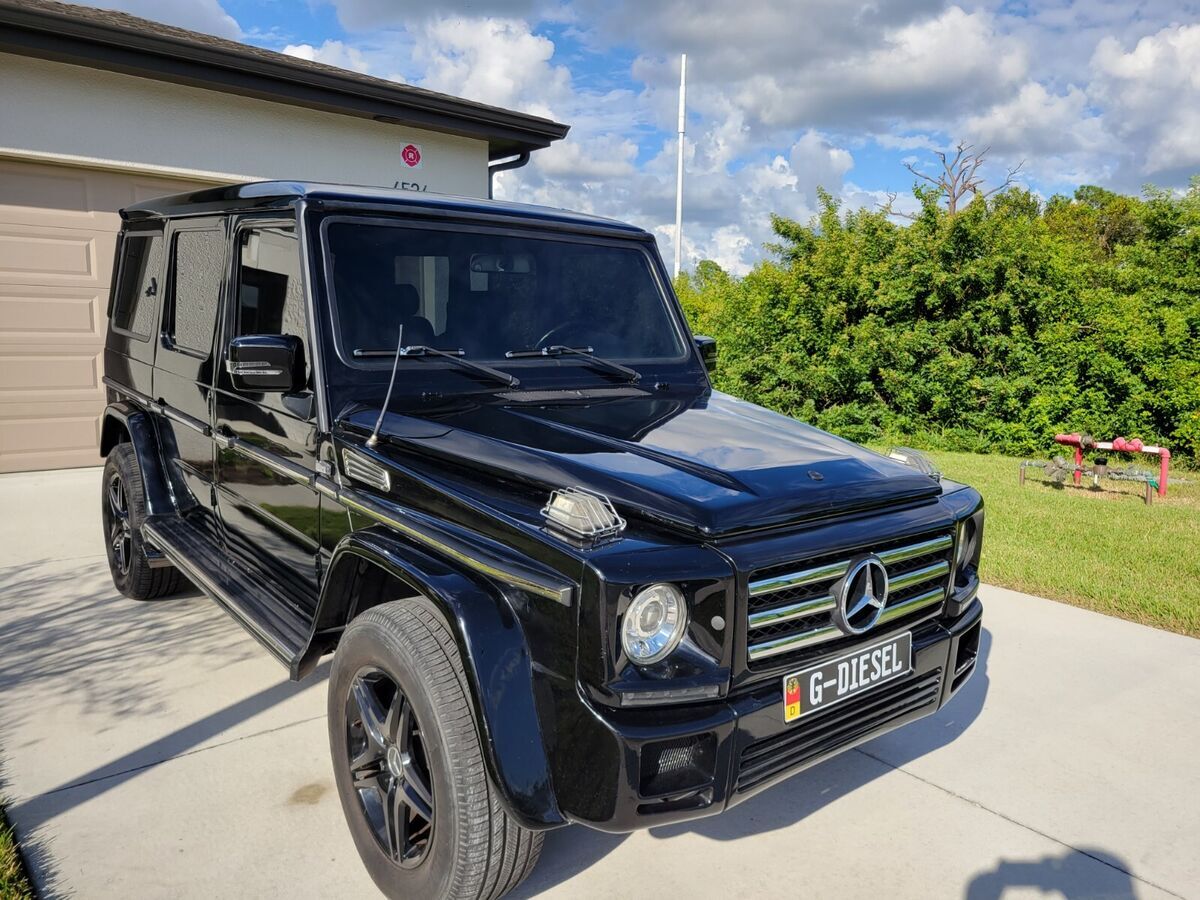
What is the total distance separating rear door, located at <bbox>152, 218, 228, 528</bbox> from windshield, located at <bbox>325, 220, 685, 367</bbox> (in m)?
0.98

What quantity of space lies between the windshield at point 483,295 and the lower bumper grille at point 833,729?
1.62 metres

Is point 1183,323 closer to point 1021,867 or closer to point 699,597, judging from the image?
point 1021,867

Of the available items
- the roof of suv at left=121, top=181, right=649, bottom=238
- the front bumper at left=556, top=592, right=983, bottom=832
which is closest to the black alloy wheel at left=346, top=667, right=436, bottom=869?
the front bumper at left=556, top=592, right=983, bottom=832

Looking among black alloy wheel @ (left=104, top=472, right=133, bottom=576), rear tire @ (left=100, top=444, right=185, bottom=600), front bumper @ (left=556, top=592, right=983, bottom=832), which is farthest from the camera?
black alloy wheel @ (left=104, top=472, right=133, bottom=576)

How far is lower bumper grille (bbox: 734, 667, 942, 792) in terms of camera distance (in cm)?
221

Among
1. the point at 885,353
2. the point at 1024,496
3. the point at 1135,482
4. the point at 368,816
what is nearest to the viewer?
the point at 368,816

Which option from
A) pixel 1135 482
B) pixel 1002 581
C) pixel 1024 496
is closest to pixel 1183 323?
pixel 1135 482

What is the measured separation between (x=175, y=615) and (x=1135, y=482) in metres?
8.33

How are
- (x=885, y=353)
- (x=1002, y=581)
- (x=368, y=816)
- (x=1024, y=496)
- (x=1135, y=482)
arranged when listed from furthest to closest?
(x=885, y=353)
(x=1135, y=482)
(x=1024, y=496)
(x=1002, y=581)
(x=368, y=816)

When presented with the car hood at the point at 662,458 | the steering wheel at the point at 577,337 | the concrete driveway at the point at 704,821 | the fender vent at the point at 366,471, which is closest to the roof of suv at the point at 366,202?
the steering wheel at the point at 577,337

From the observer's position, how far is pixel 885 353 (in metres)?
10.6

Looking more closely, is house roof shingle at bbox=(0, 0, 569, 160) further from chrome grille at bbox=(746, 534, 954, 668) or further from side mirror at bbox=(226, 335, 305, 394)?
chrome grille at bbox=(746, 534, 954, 668)

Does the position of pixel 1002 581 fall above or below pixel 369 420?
below

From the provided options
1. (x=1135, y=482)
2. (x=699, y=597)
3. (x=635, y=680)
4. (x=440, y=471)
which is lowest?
(x=1135, y=482)
